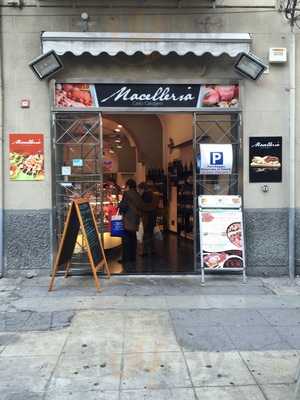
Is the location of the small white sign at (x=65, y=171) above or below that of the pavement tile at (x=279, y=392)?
above

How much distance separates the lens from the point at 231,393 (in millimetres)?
4375

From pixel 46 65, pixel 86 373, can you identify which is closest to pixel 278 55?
pixel 46 65

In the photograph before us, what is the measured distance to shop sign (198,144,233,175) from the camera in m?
8.61

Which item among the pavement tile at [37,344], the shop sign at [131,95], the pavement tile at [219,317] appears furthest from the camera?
the shop sign at [131,95]

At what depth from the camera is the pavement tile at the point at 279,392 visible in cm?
430

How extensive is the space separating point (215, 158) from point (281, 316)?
3.03 metres

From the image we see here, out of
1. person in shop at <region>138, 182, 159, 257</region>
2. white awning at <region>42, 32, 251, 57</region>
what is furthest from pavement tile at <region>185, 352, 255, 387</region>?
person in shop at <region>138, 182, 159, 257</region>

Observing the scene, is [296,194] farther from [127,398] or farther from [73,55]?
[127,398]

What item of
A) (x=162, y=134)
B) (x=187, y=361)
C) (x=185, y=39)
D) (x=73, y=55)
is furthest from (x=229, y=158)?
(x=162, y=134)

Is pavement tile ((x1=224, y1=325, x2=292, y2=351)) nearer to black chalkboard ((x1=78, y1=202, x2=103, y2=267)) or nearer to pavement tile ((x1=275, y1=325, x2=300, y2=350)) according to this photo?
pavement tile ((x1=275, y1=325, x2=300, y2=350))

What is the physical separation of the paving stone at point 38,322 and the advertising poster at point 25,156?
2.69m

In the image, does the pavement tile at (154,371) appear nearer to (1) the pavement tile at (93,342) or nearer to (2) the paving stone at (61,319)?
(1) the pavement tile at (93,342)

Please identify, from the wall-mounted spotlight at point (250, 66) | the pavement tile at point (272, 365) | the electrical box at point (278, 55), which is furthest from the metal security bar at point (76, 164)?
the pavement tile at point (272, 365)

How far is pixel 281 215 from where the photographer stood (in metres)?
8.80
